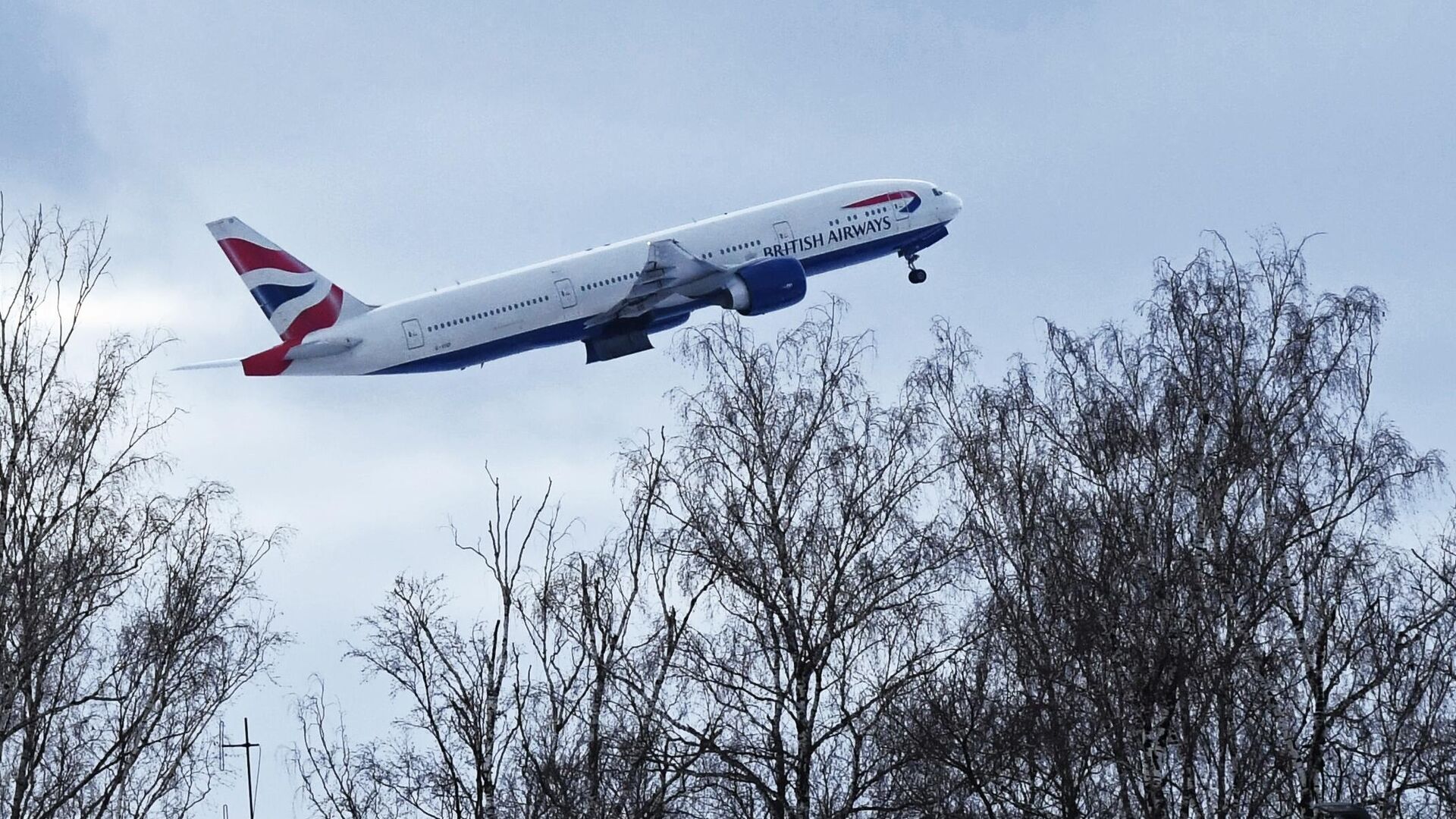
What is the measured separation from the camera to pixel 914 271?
170ft

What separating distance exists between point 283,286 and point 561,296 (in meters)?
7.21

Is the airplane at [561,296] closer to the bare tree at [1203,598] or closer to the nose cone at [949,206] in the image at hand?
the nose cone at [949,206]

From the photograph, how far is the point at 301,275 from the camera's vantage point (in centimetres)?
4494

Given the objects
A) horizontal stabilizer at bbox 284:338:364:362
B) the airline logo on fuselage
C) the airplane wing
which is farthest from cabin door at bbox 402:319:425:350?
the airline logo on fuselage

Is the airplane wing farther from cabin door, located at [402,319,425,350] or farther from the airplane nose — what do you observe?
the airplane nose

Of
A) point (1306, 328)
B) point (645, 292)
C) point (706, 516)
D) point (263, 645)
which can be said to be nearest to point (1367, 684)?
point (1306, 328)

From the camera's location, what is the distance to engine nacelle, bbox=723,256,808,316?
45.5m

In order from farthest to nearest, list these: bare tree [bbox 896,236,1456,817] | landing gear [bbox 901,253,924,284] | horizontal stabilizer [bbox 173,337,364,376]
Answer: landing gear [bbox 901,253,924,284], horizontal stabilizer [bbox 173,337,364,376], bare tree [bbox 896,236,1456,817]

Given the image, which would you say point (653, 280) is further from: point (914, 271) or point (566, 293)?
point (914, 271)

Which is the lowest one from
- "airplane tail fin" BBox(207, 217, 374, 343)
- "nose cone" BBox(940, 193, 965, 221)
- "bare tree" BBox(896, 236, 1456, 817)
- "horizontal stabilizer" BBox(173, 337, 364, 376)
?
"bare tree" BBox(896, 236, 1456, 817)

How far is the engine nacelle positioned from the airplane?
4cm

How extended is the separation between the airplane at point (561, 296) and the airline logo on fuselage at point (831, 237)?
39mm

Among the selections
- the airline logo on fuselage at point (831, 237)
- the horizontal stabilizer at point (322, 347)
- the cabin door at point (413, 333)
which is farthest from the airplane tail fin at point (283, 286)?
the airline logo on fuselage at point (831, 237)

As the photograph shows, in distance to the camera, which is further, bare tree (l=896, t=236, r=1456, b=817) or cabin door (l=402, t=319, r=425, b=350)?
cabin door (l=402, t=319, r=425, b=350)
